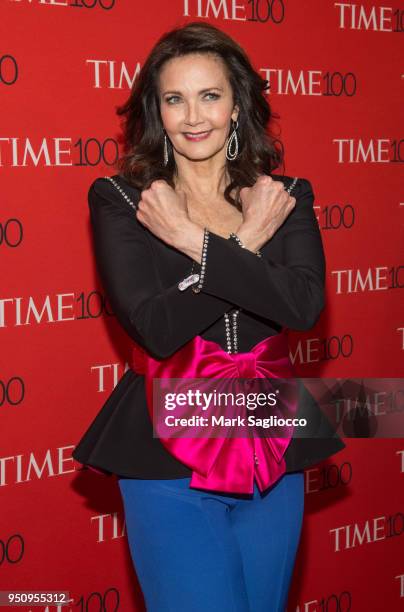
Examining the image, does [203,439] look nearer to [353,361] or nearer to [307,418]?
[307,418]

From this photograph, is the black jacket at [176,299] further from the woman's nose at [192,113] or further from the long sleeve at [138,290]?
the woman's nose at [192,113]

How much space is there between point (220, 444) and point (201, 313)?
300 millimetres

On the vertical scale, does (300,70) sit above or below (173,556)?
above

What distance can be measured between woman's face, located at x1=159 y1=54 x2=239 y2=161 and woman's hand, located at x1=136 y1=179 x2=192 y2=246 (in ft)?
0.61

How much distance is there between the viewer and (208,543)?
6.48 ft

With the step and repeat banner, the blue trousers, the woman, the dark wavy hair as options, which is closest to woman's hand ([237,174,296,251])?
the woman

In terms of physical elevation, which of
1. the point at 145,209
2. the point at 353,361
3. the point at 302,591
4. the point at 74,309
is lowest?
the point at 302,591

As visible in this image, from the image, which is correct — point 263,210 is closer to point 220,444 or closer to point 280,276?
point 280,276

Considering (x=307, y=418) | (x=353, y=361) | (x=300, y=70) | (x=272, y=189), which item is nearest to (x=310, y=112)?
(x=300, y=70)

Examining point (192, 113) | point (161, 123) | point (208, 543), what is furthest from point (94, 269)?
point (208, 543)

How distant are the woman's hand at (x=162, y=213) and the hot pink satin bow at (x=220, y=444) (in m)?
0.23

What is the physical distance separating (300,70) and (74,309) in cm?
108

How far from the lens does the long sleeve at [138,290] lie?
1.91 metres

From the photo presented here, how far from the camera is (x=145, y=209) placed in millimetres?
2025
